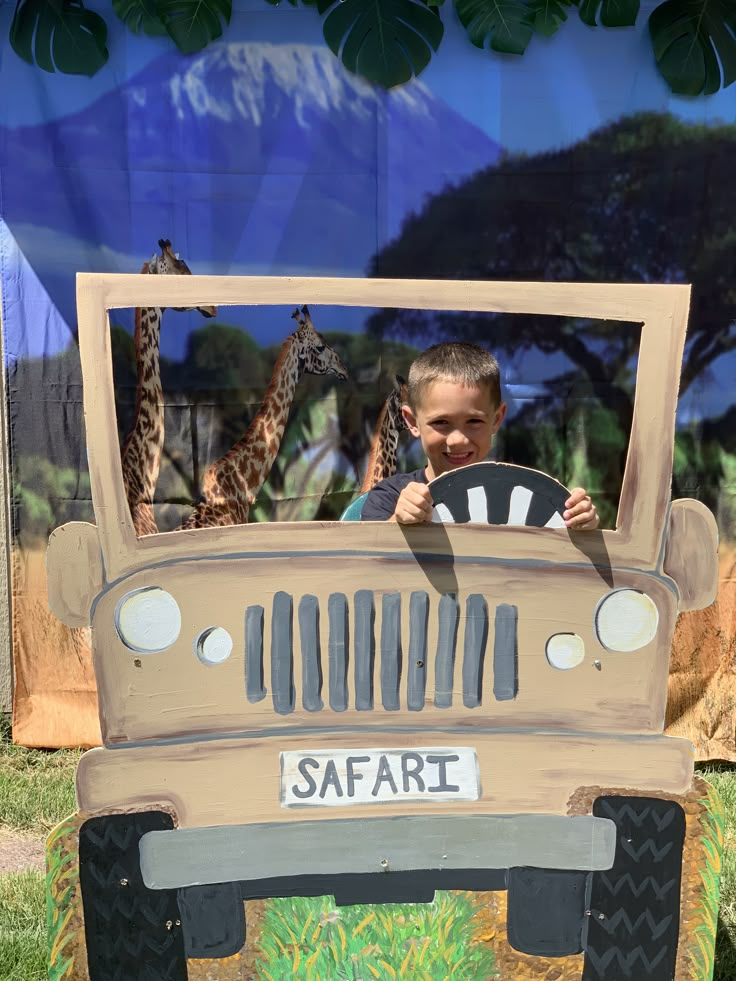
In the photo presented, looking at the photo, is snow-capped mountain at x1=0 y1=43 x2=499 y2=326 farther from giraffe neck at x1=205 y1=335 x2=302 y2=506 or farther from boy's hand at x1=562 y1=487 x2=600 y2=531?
boy's hand at x1=562 y1=487 x2=600 y2=531

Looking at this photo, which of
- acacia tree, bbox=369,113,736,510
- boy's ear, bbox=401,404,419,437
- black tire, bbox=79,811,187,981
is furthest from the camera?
acacia tree, bbox=369,113,736,510

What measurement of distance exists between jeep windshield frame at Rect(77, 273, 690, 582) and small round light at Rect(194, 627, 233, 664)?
15cm

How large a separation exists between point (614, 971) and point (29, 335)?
103 inches

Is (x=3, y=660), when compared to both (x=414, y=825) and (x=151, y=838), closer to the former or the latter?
(x=151, y=838)

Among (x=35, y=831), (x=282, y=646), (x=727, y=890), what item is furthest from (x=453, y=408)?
(x=35, y=831)

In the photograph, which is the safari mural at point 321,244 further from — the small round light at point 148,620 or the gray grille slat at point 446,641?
the gray grille slat at point 446,641

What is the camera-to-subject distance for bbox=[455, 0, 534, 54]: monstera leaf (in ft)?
9.39

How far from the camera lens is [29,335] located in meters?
3.02

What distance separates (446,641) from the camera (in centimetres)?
153

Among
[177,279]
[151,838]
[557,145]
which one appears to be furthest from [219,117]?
[151,838]

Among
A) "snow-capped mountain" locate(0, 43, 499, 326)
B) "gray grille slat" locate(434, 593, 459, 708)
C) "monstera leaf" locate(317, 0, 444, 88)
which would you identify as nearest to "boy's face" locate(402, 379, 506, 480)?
"gray grille slat" locate(434, 593, 459, 708)

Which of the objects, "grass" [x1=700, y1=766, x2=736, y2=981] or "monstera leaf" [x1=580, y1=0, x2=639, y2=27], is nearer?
"grass" [x1=700, y1=766, x2=736, y2=981]

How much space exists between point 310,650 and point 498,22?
2.35 m

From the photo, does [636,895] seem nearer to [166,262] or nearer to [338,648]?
[338,648]
